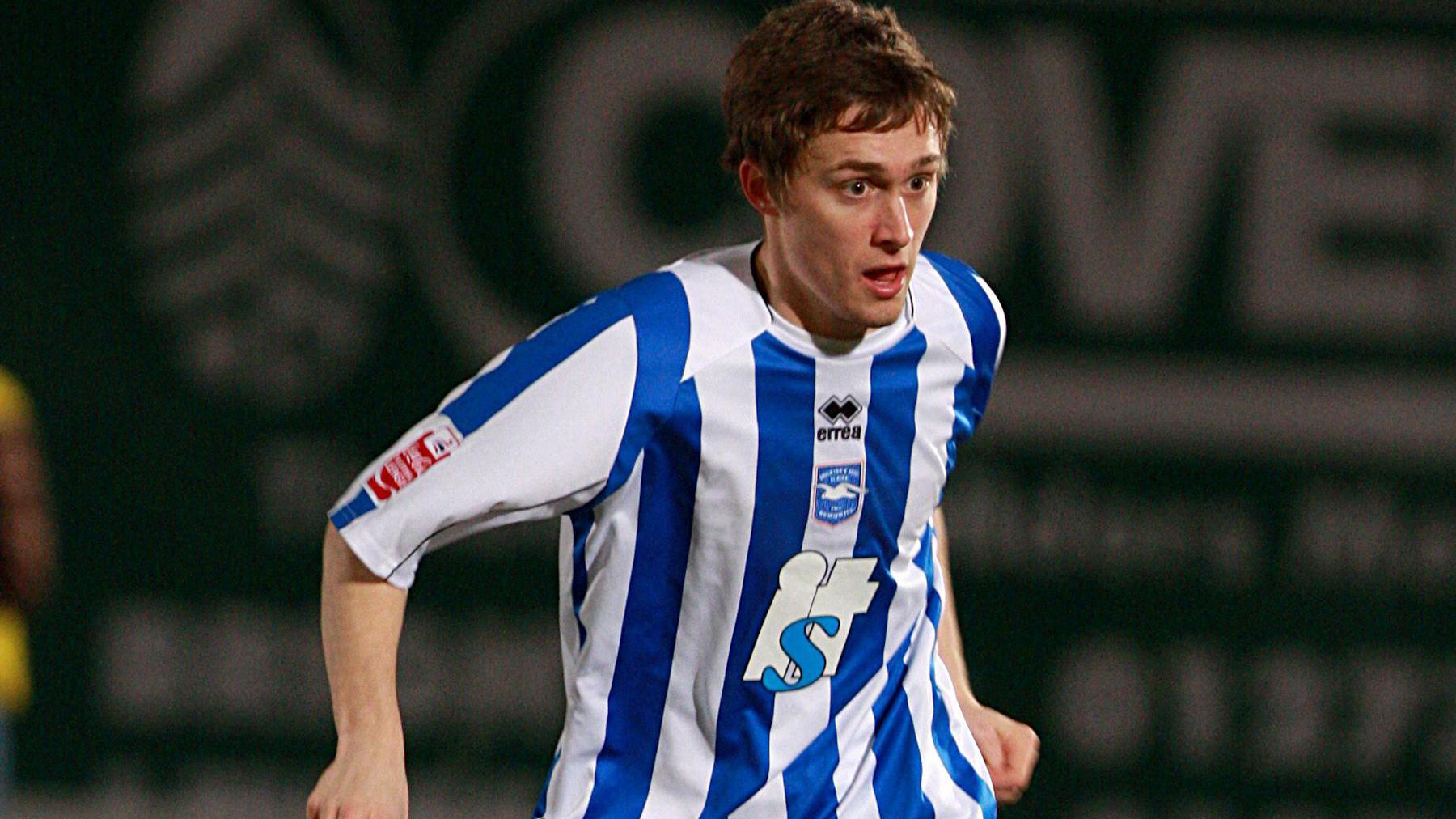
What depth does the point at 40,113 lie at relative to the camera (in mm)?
4453

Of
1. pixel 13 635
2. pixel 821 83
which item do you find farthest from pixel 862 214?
pixel 13 635

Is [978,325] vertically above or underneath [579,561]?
above

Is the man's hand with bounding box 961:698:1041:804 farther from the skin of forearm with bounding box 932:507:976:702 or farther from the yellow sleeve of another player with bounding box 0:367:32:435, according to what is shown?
the yellow sleeve of another player with bounding box 0:367:32:435

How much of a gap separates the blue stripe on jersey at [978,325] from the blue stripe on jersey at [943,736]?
0.22 metres

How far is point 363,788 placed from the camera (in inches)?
77.9

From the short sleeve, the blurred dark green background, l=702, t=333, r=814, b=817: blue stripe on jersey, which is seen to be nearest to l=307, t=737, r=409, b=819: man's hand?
the short sleeve

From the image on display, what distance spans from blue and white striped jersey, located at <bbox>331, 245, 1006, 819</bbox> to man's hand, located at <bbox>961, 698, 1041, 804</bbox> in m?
0.08

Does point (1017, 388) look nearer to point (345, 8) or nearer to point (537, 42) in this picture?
point (537, 42)

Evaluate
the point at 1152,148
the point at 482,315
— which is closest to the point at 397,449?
the point at 482,315

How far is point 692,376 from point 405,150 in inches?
97.7

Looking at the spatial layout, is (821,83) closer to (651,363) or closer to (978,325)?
(651,363)

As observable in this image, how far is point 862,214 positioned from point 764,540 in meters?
0.43

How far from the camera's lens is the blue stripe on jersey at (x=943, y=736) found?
8.25ft

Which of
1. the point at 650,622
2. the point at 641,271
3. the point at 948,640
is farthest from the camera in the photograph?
the point at 641,271
